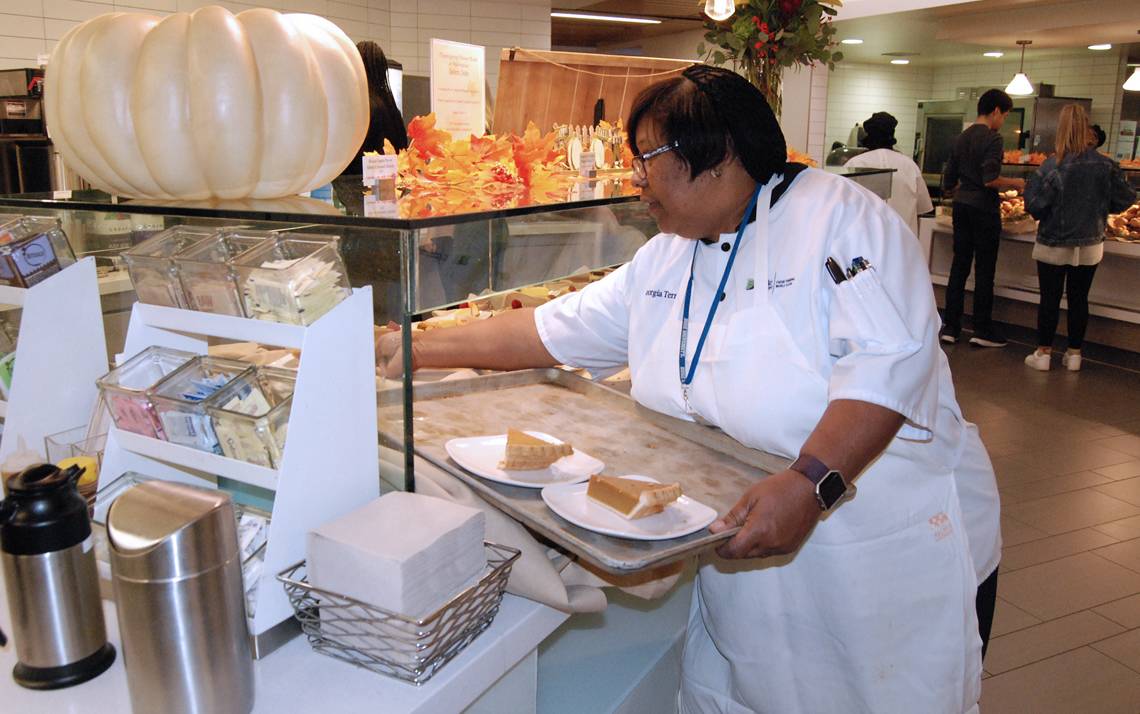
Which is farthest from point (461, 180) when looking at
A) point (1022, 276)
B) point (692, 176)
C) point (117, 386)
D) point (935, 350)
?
point (1022, 276)

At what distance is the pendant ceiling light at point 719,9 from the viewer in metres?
3.45

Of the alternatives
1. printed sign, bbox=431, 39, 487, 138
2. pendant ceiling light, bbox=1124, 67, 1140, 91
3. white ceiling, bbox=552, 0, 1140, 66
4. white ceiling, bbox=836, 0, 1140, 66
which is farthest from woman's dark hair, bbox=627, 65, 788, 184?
pendant ceiling light, bbox=1124, 67, 1140, 91

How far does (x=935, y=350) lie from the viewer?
1530 millimetres

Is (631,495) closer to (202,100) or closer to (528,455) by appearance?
(528,455)

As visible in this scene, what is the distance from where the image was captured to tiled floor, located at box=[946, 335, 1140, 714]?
9.32 ft

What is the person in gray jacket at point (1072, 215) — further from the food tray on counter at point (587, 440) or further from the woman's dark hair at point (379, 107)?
the food tray on counter at point (587, 440)

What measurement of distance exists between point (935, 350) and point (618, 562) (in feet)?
2.45

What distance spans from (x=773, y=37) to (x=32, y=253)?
2.50m

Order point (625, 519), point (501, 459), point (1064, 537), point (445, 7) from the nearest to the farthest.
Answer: point (625, 519), point (501, 459), point (1064, 537), point (445, 7)

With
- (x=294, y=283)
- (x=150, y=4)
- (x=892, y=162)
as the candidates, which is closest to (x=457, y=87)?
(x=294, y=283)

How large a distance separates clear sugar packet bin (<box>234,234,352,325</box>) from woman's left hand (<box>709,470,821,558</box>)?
629 mm

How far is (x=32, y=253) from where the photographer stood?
153cm

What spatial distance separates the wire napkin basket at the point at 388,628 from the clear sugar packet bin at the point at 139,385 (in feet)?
1.05

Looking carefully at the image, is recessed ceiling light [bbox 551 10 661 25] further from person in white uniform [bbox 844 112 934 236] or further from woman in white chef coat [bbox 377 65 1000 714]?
woman in white chef coat [bbox 377 65 1000 714]
